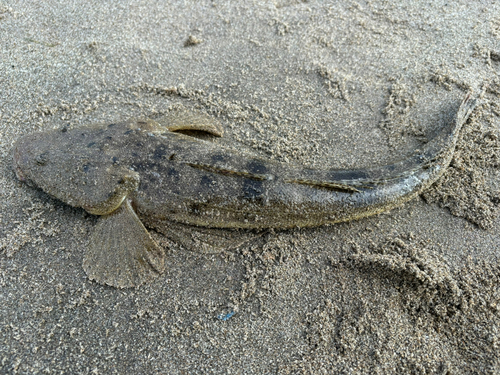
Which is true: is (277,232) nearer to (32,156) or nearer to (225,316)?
(225,316)

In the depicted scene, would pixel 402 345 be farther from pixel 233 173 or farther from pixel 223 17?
pixel 223 17

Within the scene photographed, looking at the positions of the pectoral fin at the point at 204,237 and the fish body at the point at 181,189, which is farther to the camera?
the pectoral fin at the point at 204,237

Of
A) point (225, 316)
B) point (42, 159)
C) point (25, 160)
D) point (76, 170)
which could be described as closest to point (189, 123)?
point (76, 170)

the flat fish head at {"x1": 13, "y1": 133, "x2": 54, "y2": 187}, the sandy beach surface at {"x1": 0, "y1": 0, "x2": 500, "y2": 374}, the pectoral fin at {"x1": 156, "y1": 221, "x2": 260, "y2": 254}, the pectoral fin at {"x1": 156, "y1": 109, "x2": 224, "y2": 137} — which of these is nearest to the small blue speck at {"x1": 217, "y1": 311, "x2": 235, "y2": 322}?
the sandy beach surface at {"x1": 0, "y1": 0, "x2": 500, "y2": 374}

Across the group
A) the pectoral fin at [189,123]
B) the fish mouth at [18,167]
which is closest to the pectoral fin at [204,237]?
the pectoral fin at [189,123]

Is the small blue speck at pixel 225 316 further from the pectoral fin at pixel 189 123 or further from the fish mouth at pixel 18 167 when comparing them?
the fish mouth at pixel 18 167

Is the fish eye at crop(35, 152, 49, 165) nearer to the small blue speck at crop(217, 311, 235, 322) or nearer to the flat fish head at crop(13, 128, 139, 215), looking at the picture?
the flat fish head at crop(13, 128, 139, 215)
